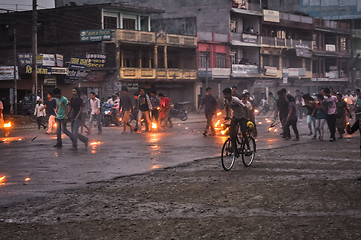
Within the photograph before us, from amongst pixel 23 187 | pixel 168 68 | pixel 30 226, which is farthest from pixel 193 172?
pixel 168 68

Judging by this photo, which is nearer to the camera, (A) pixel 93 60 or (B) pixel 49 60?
(B) pixel 49 60

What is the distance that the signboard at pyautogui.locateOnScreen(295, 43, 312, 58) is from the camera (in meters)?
65.4

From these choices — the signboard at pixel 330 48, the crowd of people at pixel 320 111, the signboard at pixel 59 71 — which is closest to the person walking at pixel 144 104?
the crowd of people at pixel 320 111

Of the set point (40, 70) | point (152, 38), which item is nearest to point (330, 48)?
point (152, 38)

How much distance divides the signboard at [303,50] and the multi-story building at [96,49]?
18.7 meters

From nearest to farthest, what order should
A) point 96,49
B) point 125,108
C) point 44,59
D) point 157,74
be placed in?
point 125,108 → point 44,59 → point 96,49 → point 157,74

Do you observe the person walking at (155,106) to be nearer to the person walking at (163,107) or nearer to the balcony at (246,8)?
the person walking at (163,107)

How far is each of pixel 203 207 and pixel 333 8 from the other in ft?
254

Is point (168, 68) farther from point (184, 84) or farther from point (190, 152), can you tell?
point (190, 152)

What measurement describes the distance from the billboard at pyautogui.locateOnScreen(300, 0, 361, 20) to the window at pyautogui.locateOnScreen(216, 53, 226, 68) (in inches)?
1051

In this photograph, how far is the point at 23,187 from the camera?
9.02 m

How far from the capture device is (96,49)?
44.7m

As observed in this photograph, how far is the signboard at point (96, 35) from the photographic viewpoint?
44.0 meters

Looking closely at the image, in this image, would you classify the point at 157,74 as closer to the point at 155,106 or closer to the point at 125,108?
the point at 155,106
